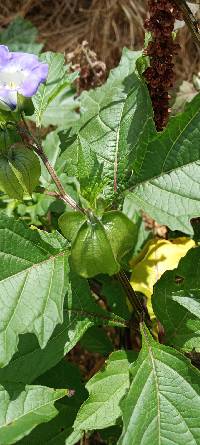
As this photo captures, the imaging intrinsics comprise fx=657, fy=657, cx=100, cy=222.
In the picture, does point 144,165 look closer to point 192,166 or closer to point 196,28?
point 192,166

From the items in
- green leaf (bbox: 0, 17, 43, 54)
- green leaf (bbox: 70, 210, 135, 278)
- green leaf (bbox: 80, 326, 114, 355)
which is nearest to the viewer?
green leaf (bbox: 70, 210, 135, 278)

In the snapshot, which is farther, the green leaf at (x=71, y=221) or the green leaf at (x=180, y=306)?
the green leaf at (x=180, y=306)

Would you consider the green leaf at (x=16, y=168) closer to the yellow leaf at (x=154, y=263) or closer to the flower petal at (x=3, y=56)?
the flower petal at (x=3, y=56)

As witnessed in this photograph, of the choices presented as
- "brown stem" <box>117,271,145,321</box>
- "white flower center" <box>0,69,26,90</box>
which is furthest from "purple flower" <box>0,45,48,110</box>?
"brown stem" <box>117,271,145,321</box>

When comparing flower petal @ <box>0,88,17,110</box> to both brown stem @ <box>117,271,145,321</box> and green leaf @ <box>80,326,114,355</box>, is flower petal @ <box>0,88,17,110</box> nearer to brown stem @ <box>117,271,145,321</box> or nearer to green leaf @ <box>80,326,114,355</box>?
brown stem @ <box>117,271,145,321</box>

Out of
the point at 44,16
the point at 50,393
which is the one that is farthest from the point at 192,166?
the point at 44,16

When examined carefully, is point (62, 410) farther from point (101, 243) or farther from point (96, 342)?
point (101, 243)

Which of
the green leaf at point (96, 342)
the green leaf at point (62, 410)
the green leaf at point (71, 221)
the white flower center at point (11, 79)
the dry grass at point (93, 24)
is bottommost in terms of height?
the green leaf at point (62, 410)

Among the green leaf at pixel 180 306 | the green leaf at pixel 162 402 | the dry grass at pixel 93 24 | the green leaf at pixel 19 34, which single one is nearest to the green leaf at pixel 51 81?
the green leaf at pixel 180 306
